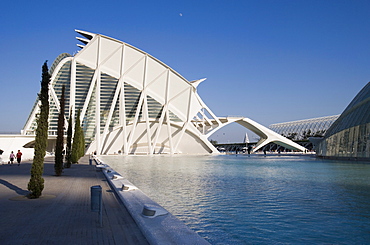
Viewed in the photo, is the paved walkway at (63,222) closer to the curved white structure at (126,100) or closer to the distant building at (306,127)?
the curved white structure at (126,100)

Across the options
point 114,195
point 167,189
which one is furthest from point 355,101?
point 114,195

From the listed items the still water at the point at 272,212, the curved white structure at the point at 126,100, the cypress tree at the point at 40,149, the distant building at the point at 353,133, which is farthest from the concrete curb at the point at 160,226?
the curved white structure at the point at 126,100

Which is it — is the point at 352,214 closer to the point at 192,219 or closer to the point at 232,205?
the point at 232,205

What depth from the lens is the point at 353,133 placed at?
116 ft

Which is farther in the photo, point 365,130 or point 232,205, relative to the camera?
point 365,130

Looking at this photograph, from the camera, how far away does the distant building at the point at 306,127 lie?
136750 mm

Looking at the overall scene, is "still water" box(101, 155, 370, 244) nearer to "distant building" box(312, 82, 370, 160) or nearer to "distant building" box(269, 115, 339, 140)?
"distant building" box(312, 82, 370, 160)

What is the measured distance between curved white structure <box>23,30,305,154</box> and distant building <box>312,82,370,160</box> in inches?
1145

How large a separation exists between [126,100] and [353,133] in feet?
129

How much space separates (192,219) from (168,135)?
5728cm

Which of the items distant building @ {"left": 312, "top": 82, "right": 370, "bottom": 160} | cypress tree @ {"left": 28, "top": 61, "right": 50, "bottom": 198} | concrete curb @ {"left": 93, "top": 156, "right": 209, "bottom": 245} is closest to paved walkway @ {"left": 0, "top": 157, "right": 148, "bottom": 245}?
concrete curb @ {"left": 93, "top": 156, "right": 209, "bottom": 245}

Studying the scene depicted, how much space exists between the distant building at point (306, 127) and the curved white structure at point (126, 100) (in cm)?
8416

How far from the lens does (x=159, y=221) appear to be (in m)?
6.34

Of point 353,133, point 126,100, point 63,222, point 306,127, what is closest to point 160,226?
point 63,222
